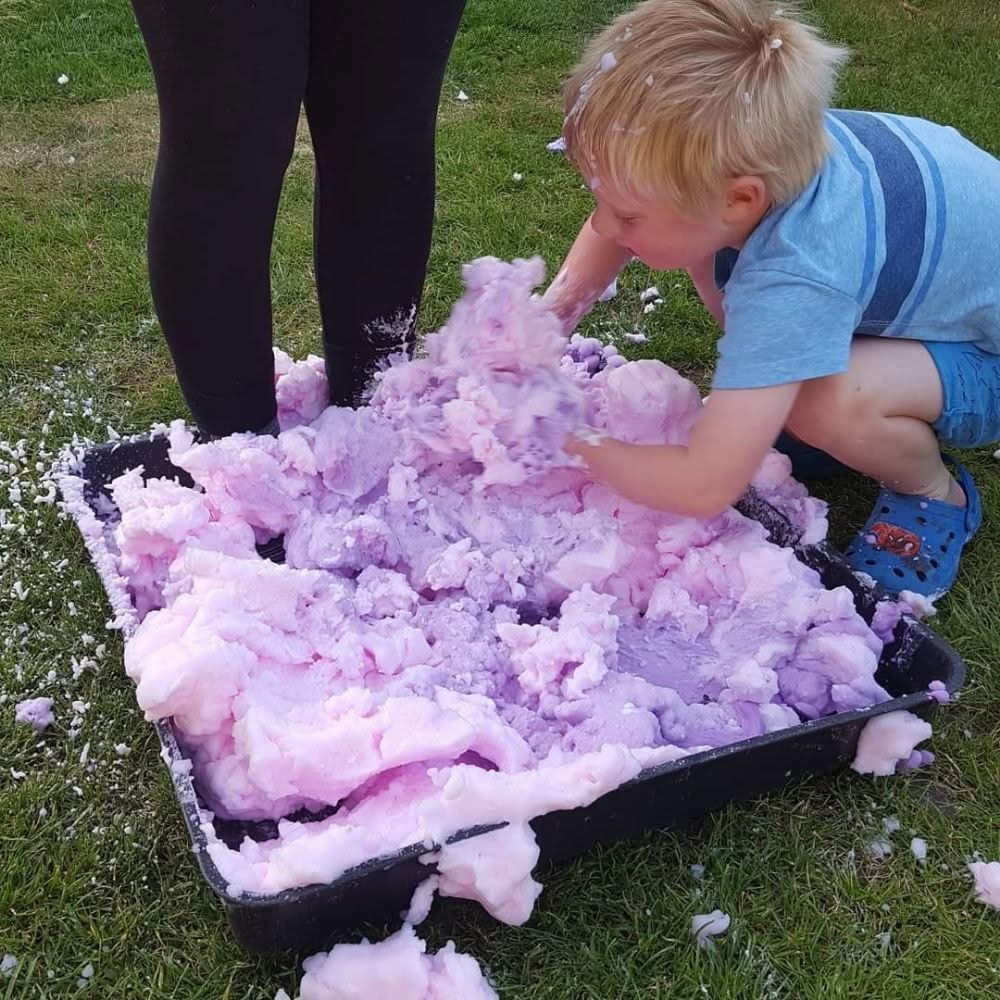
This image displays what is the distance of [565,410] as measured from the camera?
4.83 feet

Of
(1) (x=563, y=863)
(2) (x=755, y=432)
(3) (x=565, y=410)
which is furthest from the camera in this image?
(3) (x=565, y=410)

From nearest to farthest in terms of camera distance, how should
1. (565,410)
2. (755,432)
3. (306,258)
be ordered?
(755,432)
(565,410)
(306,258)

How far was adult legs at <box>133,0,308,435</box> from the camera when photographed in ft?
3.84

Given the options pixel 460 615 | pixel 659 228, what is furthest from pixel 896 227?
pixel 460 615

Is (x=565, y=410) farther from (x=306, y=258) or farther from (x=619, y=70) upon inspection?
(x=306, y=258)

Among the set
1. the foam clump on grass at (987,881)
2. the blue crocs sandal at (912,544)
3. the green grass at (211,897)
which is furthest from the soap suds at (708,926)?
the blue crocs sandal at (912,544)

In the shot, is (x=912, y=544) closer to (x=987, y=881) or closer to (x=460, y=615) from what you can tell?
(x=987, y=881)

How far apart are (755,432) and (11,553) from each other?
1.04m

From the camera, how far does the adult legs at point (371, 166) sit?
4.45ft

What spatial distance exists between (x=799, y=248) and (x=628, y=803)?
67cm

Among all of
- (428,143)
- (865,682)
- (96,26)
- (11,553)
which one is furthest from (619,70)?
(96,26)

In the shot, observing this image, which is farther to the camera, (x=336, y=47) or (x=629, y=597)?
(x=629, y=597)

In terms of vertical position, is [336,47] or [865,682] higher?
[336,47]

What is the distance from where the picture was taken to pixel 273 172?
133 cm
